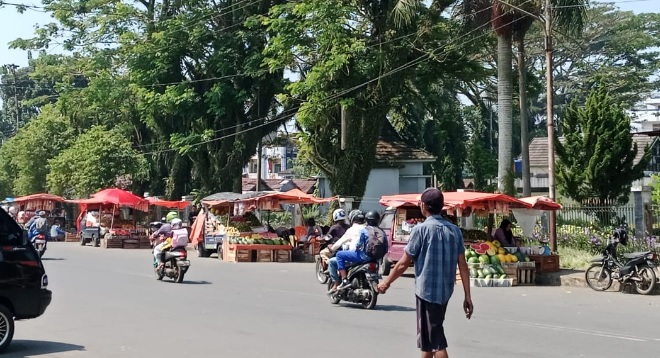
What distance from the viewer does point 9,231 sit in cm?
957

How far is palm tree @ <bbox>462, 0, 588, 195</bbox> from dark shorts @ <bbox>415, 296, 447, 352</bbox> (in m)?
20.9

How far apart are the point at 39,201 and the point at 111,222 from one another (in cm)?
1095

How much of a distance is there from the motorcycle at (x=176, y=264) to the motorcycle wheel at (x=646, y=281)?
9.68 m

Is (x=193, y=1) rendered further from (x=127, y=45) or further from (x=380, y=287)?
(x=380, y=287)

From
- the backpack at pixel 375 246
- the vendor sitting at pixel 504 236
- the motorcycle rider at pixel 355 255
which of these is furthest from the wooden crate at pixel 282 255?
the backpack at pixel 375 246

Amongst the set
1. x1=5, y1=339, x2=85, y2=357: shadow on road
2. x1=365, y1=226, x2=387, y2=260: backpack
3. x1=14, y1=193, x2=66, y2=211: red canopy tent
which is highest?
x1=14, y1=193, x2=66, y2=211: red canopy tent

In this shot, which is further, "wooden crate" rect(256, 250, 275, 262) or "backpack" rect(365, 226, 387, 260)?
"wooden crate" rect(256, 250, 275, 262)

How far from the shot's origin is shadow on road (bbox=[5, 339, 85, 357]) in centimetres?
968

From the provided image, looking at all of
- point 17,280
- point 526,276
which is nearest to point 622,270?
point 526,276

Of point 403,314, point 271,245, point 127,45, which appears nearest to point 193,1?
point 127,45

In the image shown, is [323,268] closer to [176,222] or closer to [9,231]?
[176,222]

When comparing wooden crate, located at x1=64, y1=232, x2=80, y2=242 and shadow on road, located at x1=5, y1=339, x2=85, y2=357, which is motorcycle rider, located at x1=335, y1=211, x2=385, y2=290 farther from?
wooden crate, located at x1=64, y1=232, x2=80, y2=242

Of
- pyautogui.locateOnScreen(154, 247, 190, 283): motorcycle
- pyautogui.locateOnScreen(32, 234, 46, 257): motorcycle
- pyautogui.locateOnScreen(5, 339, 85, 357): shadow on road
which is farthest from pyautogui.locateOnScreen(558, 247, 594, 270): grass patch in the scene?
pyautogui.locateOnScreen(5, 339, 85, 357): shadow on road

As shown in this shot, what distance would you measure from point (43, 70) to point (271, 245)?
28114 mm
